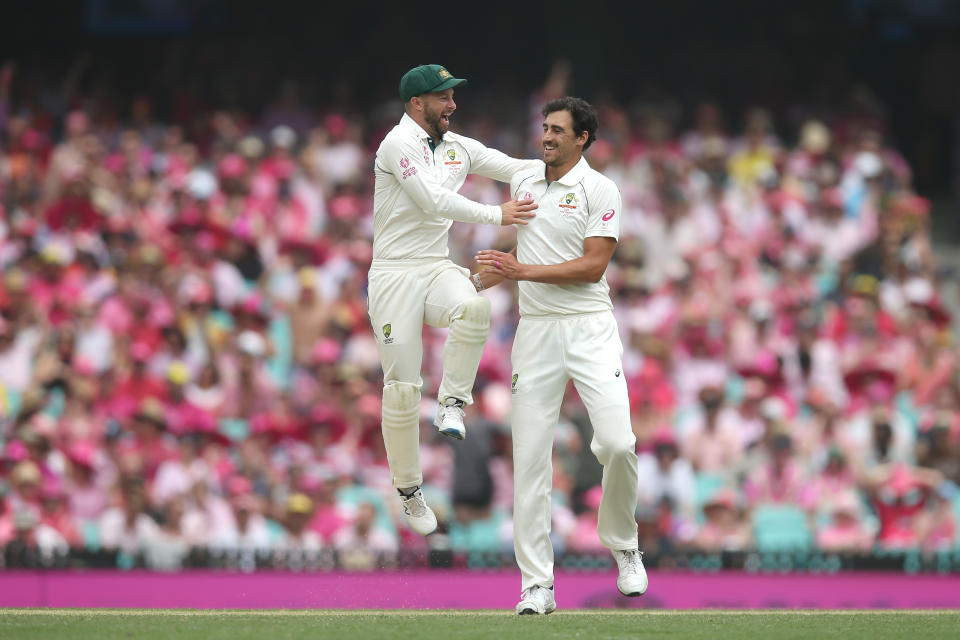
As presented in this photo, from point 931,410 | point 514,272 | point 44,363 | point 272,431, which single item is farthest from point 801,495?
point 44,363

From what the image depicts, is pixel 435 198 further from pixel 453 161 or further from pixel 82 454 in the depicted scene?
pixel 82 454

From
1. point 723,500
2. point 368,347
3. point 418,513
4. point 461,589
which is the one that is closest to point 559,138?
point 418,513

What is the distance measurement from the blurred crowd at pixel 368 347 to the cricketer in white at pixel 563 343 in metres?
3.13

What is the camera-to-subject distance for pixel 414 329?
9.69 meters

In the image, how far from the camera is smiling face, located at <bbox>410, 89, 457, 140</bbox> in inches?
376

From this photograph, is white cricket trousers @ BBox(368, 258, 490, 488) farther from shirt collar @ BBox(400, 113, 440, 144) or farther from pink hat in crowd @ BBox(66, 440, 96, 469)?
pink hat in crowd @ BBox(66, 440, 96, 469)

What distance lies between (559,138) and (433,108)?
2.48 feet

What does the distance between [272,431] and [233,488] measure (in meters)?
0.68

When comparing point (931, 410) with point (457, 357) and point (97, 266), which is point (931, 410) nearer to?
point (457, 357)

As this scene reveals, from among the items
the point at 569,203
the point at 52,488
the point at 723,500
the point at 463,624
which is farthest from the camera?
the point at 723,500

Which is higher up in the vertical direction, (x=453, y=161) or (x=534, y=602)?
(x=453, y=161)


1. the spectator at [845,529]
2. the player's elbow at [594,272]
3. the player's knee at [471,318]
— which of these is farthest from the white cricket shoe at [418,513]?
the spectator at [845,529]

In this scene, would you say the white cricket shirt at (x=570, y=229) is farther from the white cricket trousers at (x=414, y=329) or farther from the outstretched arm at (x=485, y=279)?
the white cricket trousers at (x=414, y=329)

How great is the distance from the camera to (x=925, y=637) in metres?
8.59
